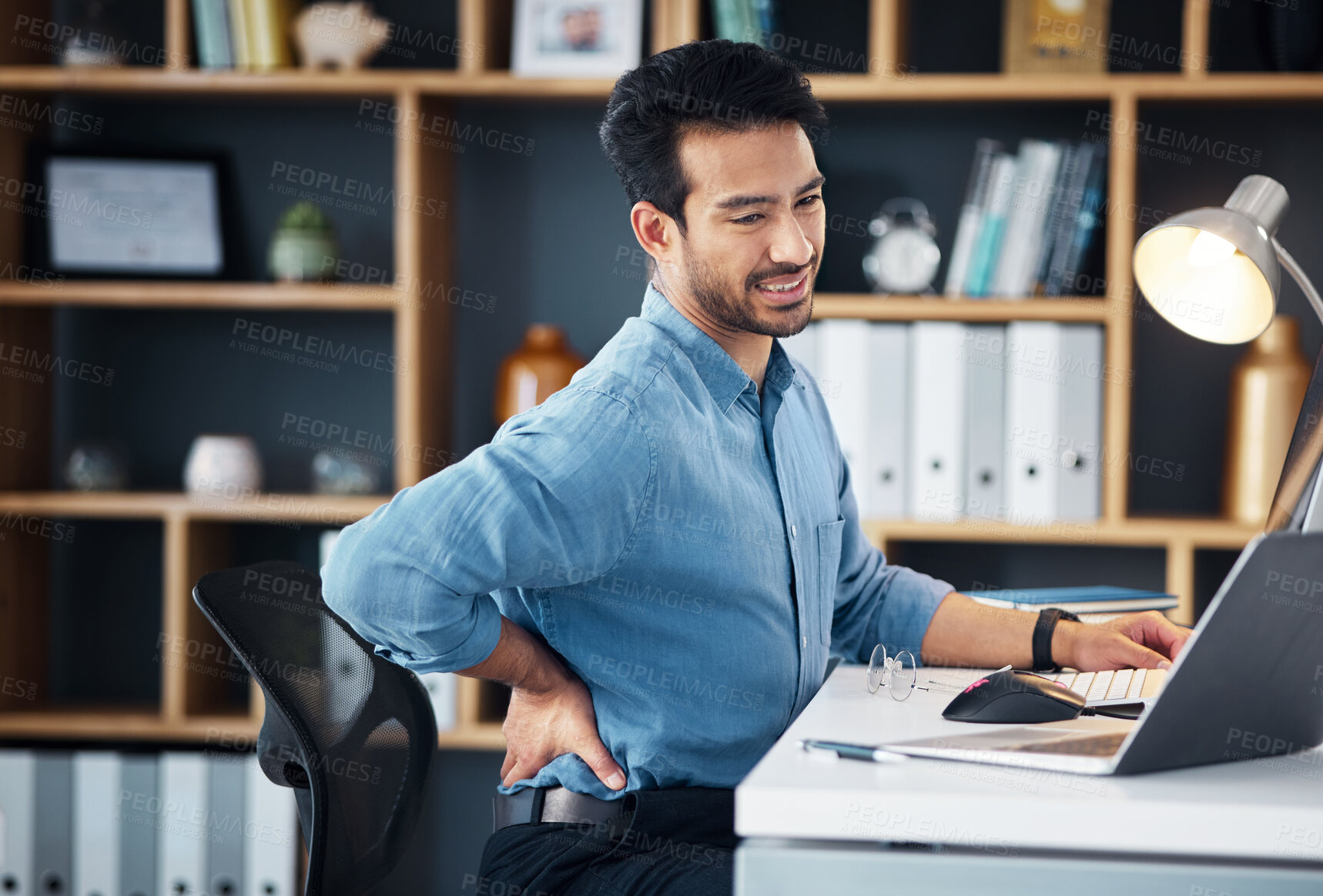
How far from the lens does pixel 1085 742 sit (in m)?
0.89

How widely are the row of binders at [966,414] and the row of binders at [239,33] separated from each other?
1.16m

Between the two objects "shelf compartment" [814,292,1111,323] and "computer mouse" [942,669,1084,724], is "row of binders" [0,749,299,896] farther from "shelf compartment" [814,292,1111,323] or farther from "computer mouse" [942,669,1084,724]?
"computer mouse" [942,669,1084,724]

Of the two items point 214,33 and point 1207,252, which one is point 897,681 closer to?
point 1207,252

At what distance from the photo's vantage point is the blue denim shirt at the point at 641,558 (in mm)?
1034

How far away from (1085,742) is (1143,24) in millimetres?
2010

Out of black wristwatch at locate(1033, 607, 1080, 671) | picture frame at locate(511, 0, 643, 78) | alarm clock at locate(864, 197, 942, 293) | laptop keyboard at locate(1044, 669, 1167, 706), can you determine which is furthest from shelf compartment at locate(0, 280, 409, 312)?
laptop keyboard at locate(1044, 669, 1167, 706)

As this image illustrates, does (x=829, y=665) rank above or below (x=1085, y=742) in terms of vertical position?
below

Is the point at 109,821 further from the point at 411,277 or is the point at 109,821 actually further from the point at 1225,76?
the point at 1225,76

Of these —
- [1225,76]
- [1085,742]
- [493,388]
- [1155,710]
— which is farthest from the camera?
[493,388]

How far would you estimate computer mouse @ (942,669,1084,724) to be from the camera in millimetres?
963

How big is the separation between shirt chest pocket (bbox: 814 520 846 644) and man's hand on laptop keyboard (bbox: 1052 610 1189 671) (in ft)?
0.81

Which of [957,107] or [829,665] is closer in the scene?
[829,665]

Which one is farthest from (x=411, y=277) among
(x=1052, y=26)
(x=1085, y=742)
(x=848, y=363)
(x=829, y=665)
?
(x=1085, y=742)

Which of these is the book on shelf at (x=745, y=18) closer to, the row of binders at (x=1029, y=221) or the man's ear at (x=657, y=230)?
the row of binders at (x=1029, y=221)
